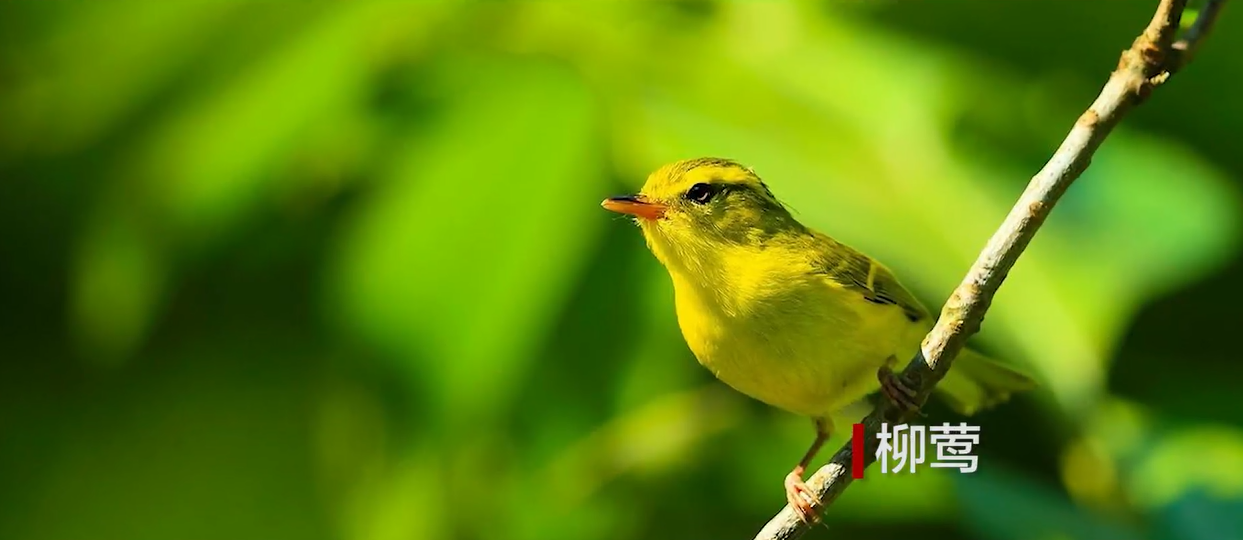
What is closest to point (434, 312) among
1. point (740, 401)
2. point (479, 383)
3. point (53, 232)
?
point (479, 383)

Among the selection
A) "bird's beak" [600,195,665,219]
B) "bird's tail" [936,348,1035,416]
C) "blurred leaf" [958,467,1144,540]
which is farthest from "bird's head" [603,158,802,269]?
"blurred leaf" [958,467,1144,540]

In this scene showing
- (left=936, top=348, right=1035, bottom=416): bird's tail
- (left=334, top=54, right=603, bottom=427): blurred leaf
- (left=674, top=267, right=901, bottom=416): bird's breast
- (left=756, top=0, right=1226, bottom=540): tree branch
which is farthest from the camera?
(left=334, top=54, right=603, bottom=427): blurred leaf

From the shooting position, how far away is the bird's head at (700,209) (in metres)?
0.66

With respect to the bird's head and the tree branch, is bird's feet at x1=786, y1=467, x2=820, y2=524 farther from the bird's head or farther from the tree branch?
the bird's head

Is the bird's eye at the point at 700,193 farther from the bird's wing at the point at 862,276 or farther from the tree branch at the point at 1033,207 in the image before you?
the tree branch at the point at 1033,207

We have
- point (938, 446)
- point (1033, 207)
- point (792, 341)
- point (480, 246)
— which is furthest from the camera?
point (480, 246)

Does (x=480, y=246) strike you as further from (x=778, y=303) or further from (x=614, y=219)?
(x=778, y=303)

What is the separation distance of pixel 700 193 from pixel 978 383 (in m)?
0.20

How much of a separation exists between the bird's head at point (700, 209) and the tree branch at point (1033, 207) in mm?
213

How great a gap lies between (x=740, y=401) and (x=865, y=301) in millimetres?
234

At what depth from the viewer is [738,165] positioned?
2.22ft

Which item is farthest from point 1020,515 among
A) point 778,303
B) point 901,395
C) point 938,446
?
point 901,395

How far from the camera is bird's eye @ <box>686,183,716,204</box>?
689 mm

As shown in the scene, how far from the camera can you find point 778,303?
646mm
